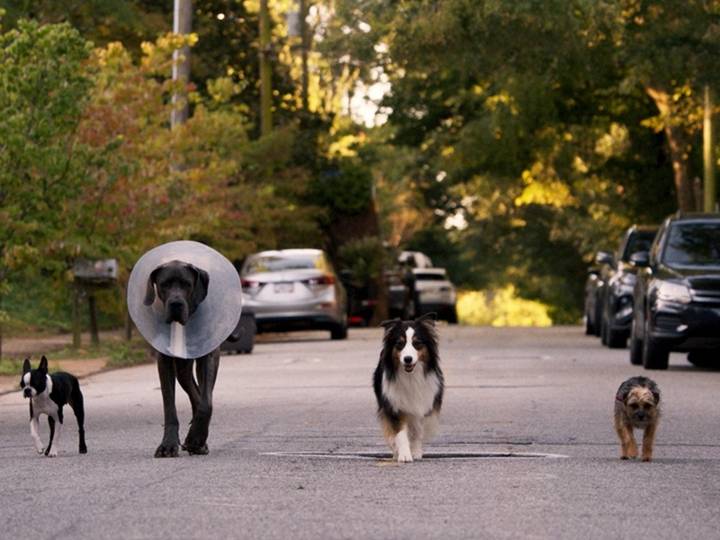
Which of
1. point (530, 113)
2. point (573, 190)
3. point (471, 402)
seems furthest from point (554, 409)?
point (573, 190)

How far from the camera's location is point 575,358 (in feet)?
97.7

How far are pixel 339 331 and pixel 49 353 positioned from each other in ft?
29.5

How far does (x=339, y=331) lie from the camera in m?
39.4

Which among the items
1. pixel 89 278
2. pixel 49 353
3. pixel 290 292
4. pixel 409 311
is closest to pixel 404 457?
pixel 49 353

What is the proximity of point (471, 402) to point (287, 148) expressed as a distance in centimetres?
2895

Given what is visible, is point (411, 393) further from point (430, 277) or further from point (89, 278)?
point (430, 277)

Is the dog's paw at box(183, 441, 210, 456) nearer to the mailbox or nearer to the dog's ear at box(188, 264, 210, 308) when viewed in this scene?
the dog's ear at box(188, 264, 210, 308)

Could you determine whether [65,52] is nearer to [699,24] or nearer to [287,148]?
[699,24]

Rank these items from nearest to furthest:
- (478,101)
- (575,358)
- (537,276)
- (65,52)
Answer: (65,52)
(575,358)
(478,101)
(537,276)

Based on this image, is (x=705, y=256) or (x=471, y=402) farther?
(x=705, y=256)

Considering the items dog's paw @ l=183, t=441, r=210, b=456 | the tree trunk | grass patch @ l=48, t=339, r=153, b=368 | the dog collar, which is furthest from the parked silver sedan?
dog's paw @ l=183, t=441, r=210, b=456

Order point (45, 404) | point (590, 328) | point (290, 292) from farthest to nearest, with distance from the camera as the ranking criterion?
point (590, 328), point (290, 292), point (45, 404)

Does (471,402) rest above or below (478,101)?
below

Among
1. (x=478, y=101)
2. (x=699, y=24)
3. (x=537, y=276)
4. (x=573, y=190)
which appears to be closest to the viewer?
(x=699, y=24)
